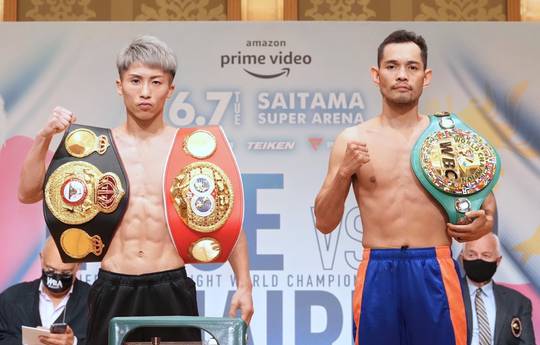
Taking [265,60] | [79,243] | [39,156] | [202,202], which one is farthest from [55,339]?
[265,60]

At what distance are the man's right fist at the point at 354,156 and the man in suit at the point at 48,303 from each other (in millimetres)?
2222

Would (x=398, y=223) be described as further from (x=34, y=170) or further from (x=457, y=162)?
(x=34, y=170)

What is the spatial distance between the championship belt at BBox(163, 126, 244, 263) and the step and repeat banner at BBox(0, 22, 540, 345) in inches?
69.8

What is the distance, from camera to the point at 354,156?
331 cm

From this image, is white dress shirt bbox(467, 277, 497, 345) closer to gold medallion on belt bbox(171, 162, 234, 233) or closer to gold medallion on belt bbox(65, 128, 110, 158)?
gold medallion on belt bbox(171, 162, 234, 233)

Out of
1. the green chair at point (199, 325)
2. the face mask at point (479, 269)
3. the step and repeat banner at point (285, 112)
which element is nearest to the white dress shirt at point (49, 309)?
the step and repeat banner at point (285, 112)

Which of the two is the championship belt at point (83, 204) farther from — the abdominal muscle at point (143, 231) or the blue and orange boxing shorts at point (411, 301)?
the blue and orange boxing shorts at point (411, 301)

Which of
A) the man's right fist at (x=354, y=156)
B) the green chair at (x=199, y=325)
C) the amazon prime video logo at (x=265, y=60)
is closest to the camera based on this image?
the green chair at (x=199, y=325)

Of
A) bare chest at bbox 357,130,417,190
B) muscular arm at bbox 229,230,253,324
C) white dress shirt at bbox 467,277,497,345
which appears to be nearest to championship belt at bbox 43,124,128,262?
muscular arm at bbox 229,230,253,324

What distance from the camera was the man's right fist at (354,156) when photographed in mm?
3314

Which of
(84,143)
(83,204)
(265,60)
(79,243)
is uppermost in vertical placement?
(265,60)

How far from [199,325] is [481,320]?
347 centimetres

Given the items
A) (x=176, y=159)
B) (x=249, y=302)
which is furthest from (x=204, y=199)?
(x=249, y=302)

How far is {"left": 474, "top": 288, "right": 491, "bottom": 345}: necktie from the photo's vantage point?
5035mm
